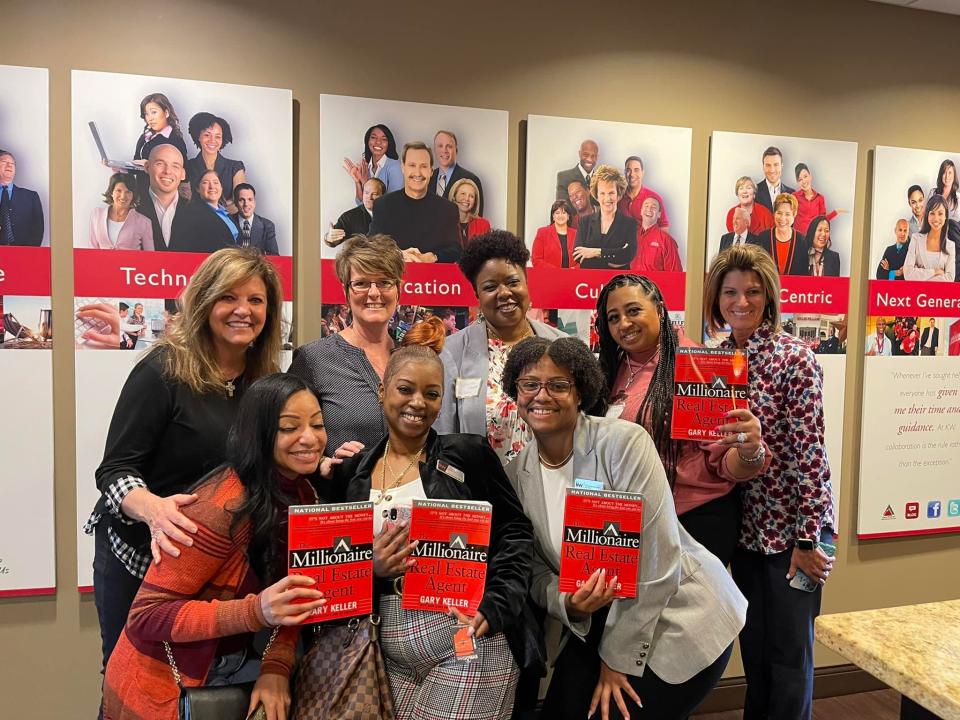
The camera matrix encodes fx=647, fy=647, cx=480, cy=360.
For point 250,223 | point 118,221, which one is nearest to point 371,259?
point 250,223

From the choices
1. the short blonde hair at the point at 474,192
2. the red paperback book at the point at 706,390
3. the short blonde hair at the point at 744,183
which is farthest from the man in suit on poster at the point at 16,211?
the short blonde hair at the point at 744,183

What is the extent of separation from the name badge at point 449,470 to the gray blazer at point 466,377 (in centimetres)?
38

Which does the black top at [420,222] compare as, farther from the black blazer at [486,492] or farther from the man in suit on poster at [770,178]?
the man in suit on poster at [770,178]

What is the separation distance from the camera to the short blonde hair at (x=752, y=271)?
2.20m

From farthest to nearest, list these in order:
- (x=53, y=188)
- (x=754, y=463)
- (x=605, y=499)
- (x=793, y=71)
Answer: (x=793, y=71) → (x=53, y=188) → (x=754, y=463) → (x=605, y=499)

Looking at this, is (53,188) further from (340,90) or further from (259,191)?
(340,90)

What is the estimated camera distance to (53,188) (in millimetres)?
2502

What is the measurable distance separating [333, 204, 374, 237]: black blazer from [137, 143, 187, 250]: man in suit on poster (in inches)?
24.1

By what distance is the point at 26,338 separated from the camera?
250cm

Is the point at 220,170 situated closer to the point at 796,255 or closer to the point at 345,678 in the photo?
the point at 345,678

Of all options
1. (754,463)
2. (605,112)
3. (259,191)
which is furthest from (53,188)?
(754,463)

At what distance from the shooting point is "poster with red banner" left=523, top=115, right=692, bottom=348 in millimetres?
2912

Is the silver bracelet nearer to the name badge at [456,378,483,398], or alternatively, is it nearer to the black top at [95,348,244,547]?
the name badge at [456,378,483,398]

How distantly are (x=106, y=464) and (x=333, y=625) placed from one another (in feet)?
2.59
